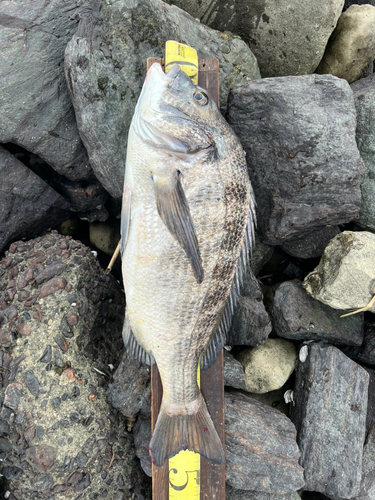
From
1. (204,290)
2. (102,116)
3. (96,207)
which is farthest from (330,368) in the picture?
(102,116)

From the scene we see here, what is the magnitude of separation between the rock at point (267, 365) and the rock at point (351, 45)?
2496 millimetres

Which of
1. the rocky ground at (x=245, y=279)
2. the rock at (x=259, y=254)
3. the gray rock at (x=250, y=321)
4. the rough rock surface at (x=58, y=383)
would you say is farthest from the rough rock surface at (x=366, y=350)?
the rough rock surface at (x=58, y=383)

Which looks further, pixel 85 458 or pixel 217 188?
pixel 85 458

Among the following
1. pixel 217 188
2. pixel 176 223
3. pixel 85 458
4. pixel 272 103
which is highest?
pixel 272 103

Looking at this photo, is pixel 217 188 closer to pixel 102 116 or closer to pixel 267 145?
pixel 267 145

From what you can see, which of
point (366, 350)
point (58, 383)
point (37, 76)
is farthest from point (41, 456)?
point (366, 350)

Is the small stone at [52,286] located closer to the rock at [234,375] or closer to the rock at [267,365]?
the rock at [234,375]

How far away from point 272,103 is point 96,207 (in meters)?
1.65

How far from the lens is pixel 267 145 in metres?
2.56

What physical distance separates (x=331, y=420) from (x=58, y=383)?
6.83 feet

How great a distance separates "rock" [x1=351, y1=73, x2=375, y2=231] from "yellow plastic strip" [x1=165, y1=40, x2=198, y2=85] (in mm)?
1350

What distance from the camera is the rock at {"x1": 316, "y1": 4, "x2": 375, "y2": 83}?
2963 mm

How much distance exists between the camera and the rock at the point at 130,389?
247 centimetres

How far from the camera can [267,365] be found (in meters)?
2.79
